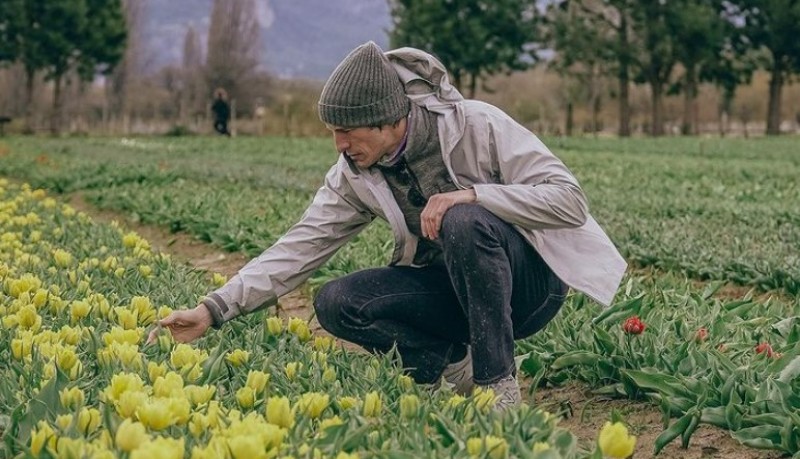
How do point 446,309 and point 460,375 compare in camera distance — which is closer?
point 446,309

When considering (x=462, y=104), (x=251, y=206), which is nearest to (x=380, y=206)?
(x=462, y=104)

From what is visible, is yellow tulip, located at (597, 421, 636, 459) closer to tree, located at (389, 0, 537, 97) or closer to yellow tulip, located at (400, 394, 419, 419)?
yellow tulip, located at (400, 394, 419, 419)

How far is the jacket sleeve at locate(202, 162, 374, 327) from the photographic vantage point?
12.4 ft

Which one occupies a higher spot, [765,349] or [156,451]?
[156,451]

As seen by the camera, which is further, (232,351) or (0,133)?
(0,133)

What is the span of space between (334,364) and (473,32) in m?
39.6

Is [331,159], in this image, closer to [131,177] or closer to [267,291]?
[131,177]

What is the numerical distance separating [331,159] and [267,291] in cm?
1633

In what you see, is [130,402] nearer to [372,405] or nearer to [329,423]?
[329,423]

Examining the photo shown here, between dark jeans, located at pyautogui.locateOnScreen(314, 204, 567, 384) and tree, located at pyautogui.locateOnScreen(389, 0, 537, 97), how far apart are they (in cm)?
3869

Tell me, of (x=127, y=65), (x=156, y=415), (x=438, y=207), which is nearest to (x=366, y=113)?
(x=438, y=207)

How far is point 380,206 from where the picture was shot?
376 cm

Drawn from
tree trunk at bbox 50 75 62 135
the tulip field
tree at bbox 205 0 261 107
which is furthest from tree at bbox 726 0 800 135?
the tulip field

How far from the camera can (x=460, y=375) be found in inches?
161
